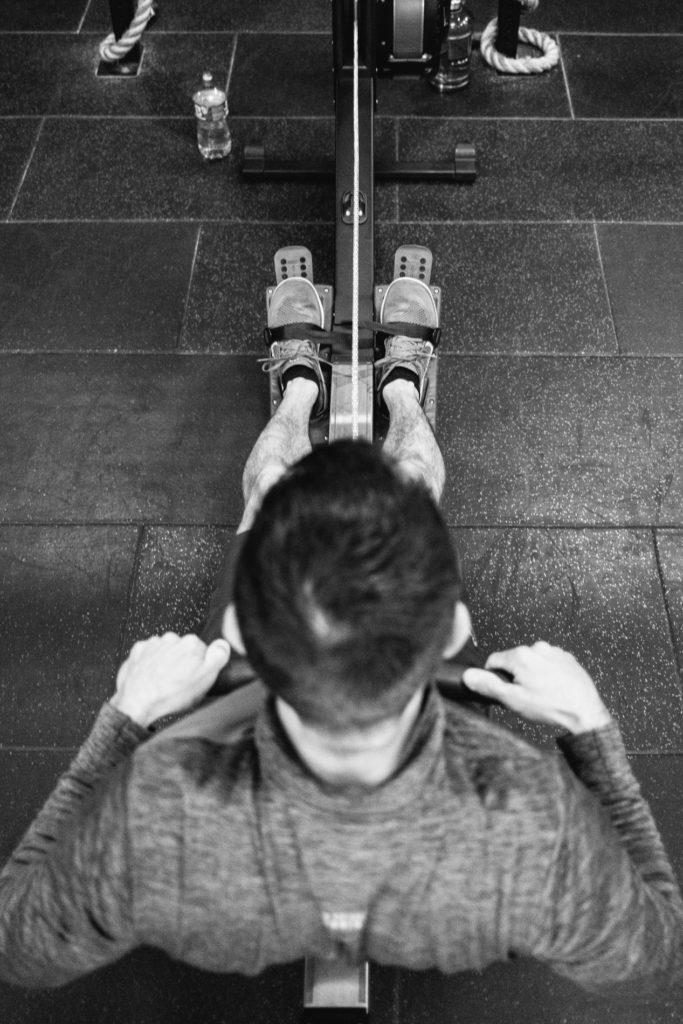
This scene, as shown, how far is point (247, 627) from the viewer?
0.68 metres

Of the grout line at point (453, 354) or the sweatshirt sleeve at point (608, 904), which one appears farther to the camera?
the grout line at point (453, 354)

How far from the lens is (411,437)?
1.81 metres

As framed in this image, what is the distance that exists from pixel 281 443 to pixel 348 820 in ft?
3.61

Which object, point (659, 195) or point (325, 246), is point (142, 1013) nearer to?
point (325, 246)

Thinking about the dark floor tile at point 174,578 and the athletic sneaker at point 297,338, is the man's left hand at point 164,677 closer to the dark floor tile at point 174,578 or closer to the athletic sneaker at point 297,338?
the dark floor tile at point 174,578

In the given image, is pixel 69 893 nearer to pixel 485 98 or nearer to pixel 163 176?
pixel 163 176

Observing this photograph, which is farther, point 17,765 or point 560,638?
point 560,638

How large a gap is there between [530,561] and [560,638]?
0.17 m

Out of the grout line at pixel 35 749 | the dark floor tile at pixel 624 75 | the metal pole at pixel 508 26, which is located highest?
the metal pole at pixel 508 26

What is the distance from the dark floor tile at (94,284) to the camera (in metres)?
2.27

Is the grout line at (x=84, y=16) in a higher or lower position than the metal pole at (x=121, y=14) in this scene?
lower

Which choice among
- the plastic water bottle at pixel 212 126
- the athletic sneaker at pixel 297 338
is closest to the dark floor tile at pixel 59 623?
the athletic sneaker at pixel 297 338

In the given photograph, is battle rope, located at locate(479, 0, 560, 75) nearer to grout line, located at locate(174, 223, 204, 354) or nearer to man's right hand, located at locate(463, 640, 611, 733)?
grout line, located at locate(174, 223, 204, 354)

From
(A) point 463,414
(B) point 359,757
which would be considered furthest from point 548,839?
(A) point 463,414
